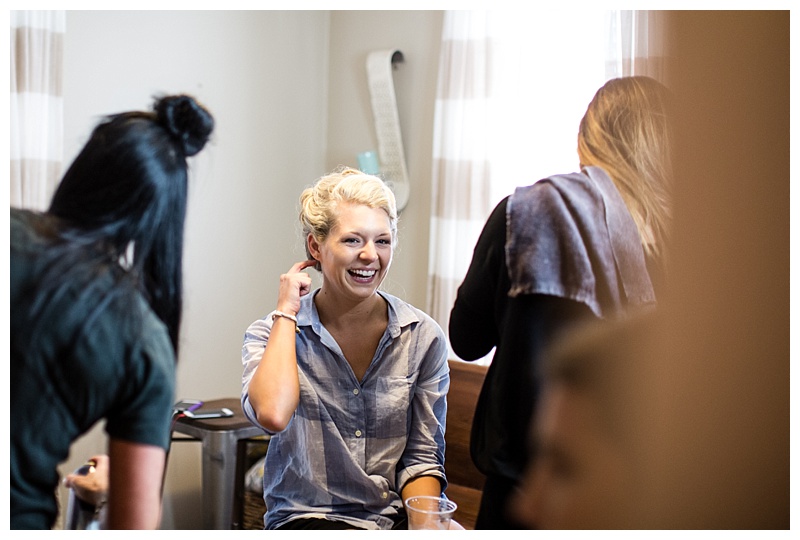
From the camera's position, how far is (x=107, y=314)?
1.04m

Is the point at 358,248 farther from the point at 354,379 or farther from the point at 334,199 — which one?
the point at 354,379

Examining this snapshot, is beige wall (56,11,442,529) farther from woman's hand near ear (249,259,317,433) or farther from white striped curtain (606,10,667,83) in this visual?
white striped curtain (606,10,667,83)

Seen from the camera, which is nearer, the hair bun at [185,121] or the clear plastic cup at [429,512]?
the hair bun at [185,121]

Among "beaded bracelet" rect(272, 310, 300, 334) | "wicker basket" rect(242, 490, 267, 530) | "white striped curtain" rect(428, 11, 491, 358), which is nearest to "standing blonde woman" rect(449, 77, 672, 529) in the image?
"beaded bracelet" rect(272, 310, 300, 334)

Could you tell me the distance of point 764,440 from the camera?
3.85ft

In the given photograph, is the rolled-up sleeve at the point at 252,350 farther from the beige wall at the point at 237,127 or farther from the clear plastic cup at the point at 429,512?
the clear plastic cup at the point at 429,512

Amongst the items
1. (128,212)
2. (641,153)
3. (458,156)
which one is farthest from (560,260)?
(458,156)

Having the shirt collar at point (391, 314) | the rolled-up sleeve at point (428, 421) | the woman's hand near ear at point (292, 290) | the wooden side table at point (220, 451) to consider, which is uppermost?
the woman's hand near ear at point (292, 290)

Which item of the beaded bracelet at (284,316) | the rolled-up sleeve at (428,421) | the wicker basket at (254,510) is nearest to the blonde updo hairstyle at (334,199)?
the beaded bracelet at (284,316)

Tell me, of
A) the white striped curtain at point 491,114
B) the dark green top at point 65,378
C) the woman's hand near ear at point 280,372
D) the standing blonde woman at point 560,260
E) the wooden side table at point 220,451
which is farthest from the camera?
the white striped curtain at point 491,114

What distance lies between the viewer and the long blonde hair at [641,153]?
45.6 inches

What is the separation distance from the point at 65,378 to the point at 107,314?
0.09 meters

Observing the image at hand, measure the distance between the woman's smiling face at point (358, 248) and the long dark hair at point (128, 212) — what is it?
28 centimetres
